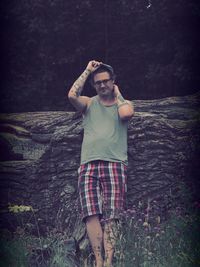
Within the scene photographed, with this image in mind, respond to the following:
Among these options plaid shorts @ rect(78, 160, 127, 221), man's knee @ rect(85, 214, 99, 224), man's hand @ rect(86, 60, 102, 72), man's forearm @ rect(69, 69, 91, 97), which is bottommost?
man's knee @ rect(85, 214, 99, 224)

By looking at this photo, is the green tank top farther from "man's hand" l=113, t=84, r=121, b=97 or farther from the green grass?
the green grass

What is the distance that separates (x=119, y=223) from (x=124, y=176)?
492mm

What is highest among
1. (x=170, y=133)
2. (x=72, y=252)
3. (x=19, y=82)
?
(x=19, y=82)

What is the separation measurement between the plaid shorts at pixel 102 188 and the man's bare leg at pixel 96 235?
64mm

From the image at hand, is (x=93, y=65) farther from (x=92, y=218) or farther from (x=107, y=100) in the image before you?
(x=92, y=218)

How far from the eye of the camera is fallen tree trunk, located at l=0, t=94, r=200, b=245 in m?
4.44

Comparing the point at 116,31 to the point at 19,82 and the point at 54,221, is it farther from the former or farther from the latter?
the point at 54,221

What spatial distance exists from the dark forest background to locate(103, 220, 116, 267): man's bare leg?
1275 millimetres

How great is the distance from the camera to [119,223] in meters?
4.08

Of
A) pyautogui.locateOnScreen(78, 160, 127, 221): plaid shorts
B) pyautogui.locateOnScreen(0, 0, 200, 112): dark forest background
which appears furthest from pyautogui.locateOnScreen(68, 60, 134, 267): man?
pyautogui.locateOnScreen(0, 0, 200, 112): dark forest background

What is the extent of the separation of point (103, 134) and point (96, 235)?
38.1 inches

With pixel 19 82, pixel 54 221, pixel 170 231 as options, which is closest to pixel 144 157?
pixel 170 231

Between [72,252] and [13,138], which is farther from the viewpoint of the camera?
[13,138]

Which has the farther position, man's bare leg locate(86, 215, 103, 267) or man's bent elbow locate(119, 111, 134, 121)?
man's bent elbow locate(119, 111, 134, 121)
